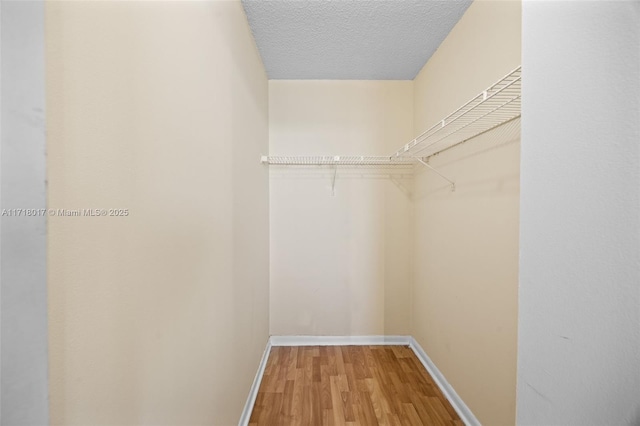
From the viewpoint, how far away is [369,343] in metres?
2.42

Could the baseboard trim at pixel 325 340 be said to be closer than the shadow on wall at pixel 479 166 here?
No

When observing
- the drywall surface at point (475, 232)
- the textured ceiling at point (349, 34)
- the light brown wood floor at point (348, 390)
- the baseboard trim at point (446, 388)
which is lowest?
the light brown wood floor at point (348, 390)

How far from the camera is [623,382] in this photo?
1.31ft

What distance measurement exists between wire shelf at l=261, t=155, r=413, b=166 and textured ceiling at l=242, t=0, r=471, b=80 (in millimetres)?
757

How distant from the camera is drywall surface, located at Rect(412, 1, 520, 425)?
122cm

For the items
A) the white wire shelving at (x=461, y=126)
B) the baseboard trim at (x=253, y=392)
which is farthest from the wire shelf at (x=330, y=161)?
the baseboard trim at (x=253, y=392)

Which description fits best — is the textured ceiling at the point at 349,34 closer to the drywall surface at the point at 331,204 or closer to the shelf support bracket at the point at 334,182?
the drywall surface at the point at 331,204

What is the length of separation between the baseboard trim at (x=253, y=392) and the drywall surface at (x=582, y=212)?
1.49 m

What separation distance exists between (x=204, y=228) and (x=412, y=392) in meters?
1.80

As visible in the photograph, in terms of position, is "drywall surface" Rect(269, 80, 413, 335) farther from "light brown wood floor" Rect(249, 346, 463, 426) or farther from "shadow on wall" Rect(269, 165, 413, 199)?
"light brown wood floor" Rect(249, 346, 463, 426)

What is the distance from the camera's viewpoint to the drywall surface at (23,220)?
35cm

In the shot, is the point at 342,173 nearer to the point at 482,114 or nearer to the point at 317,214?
the point at 317,214

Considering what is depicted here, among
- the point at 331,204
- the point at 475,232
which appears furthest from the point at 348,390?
the point at 331,204

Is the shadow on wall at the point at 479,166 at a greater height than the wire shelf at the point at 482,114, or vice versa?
the wire shelf at the point at 482,114
